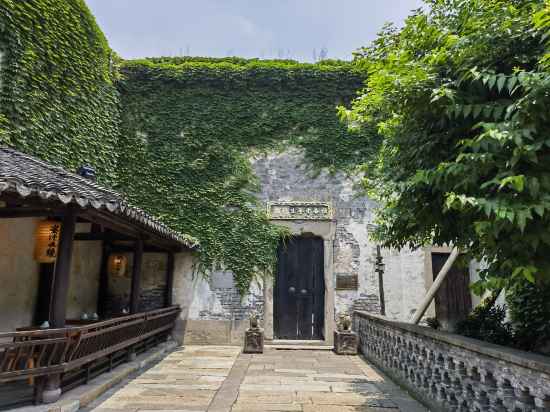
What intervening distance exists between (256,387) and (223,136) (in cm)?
602

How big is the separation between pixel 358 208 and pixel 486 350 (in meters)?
6.18

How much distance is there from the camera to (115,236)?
21.7ft

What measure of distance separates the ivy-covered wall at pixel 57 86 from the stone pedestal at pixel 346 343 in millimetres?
5871

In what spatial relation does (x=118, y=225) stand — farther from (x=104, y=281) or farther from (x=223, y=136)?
(x=223, y=136)

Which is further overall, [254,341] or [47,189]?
[254,341]

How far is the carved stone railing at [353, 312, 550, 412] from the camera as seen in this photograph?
2535 mm

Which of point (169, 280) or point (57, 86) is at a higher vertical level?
point (57, 86)

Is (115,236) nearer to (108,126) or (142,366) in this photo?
(142,366)

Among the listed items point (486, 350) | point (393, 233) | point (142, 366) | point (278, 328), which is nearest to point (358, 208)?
point (278, 328)

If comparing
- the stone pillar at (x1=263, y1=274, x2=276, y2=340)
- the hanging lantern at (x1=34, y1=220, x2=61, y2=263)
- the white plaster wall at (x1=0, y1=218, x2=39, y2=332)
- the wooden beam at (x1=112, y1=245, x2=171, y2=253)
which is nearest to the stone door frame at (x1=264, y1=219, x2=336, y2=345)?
the stone pillar at (x1=263, y1=274, x2=276, y2=340)

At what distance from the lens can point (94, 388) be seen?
437cm

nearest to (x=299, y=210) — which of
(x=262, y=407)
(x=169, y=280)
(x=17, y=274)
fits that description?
(x=169, y=280)

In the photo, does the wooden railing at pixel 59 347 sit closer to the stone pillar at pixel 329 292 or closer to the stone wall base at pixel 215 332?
the stone wall base at pixel 215 332

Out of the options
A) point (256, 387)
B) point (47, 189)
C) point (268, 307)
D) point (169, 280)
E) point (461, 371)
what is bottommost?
point (256, 387)
